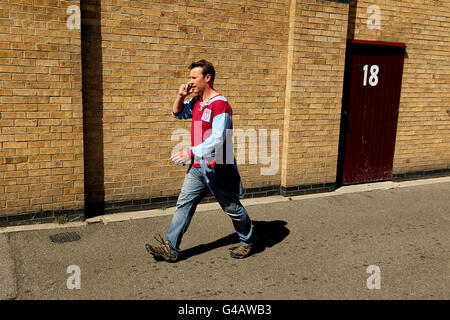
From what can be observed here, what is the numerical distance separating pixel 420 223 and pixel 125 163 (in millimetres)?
4037

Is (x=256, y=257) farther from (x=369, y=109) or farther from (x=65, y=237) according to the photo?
(x=369, y=109)

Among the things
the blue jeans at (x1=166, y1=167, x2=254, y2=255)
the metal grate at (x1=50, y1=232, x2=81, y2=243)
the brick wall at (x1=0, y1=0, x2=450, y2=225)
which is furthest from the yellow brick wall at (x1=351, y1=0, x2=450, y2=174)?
the metal grate at (x1=50, y1=232, x2=81, y2=243)

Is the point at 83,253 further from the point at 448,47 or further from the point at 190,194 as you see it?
the point at 448,47

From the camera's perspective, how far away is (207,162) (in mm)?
4180

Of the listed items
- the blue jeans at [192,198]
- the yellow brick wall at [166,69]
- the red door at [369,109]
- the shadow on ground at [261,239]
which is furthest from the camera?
the red door at [369,109]

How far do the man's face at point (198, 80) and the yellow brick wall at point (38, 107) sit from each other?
1.70 metres

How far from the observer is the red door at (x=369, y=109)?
727 centimetres

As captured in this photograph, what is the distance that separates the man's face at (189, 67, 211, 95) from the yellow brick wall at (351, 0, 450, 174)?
160 inches

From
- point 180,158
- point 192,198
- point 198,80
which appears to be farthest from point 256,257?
point 198,80

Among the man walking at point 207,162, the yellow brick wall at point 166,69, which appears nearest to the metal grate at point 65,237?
the yellow brick wall at point 166,69

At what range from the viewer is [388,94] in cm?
761

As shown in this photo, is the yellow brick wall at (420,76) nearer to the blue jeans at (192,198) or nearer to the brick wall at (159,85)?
the brick wall at (159,85)

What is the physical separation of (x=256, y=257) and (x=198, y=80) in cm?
194

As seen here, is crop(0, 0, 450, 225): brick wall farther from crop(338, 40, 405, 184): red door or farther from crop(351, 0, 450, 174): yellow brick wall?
crop(338, 40, 405, 184): red door
